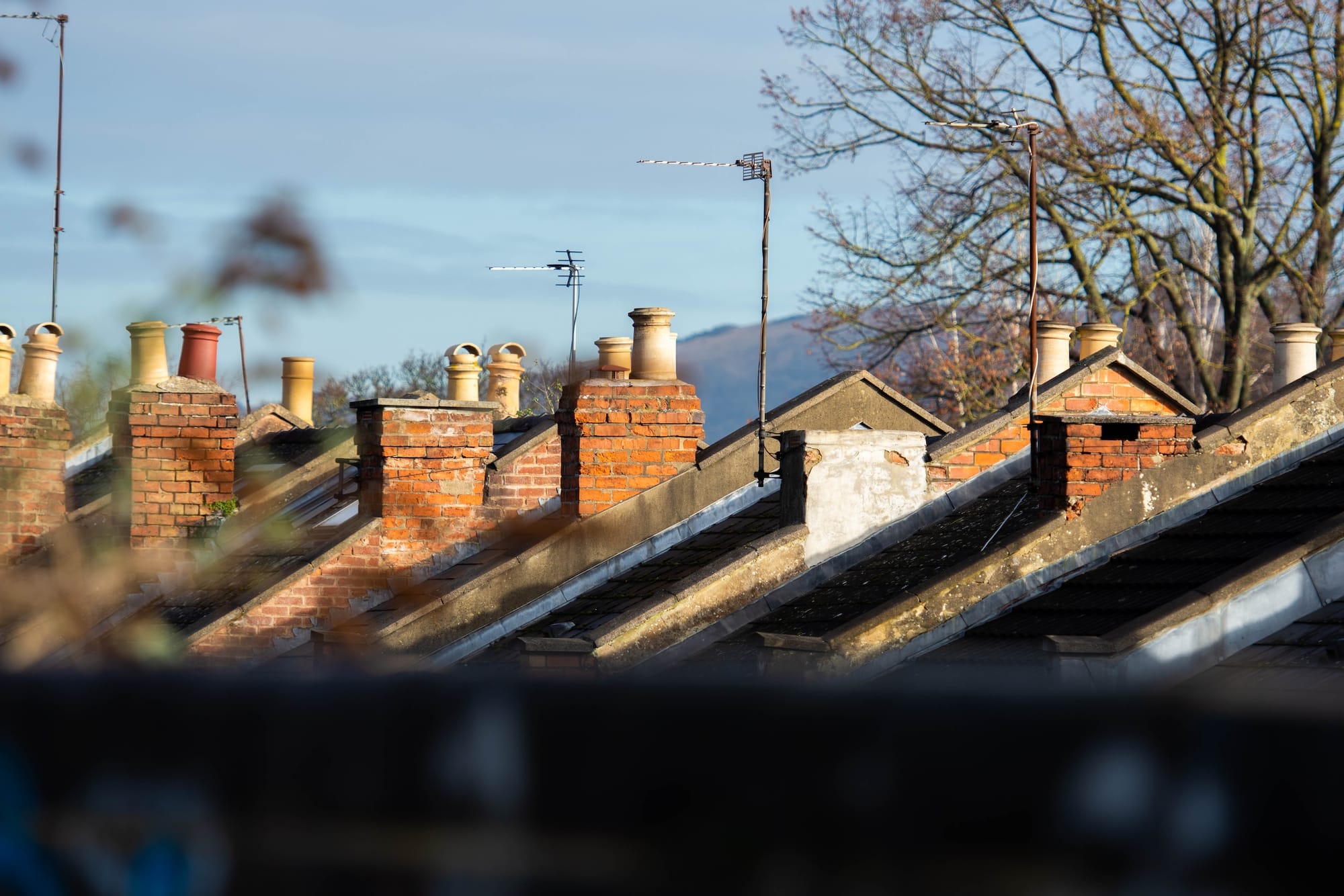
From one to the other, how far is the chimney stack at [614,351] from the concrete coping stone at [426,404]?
107cm

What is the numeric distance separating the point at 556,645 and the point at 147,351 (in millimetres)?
9176

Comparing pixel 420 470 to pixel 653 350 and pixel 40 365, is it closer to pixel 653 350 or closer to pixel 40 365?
pixel 653 350

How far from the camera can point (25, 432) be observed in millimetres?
18266

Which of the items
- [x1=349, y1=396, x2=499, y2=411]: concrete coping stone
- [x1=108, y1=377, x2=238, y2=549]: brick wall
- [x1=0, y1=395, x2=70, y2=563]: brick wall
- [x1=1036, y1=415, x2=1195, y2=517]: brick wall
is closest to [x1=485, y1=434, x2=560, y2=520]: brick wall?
[x1=349, y1=396, x2=499, y2=411]: concrete coping stone

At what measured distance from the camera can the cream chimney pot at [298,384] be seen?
23.6m

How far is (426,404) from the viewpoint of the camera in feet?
44.6

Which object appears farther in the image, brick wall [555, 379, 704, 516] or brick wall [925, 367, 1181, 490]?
brick wall [555, 379, 704, 516]

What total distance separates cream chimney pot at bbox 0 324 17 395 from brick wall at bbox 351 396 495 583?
7.32 metres

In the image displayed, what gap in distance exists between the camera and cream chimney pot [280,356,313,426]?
2358 centimetres

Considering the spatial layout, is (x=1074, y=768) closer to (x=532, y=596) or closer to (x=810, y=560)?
(x=810, y=560)

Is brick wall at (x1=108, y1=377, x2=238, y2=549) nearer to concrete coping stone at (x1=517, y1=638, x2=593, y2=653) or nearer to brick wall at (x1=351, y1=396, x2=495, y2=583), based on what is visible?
brick wall at (x1=351, y1=396, x2=495, y2=583)

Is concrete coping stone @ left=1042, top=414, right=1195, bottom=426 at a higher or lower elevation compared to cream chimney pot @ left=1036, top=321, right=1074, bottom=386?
lower

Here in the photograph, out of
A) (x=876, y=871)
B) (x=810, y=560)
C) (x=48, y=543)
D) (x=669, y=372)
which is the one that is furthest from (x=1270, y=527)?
Result: (x=48, y=543)

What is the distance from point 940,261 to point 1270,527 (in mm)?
17793
